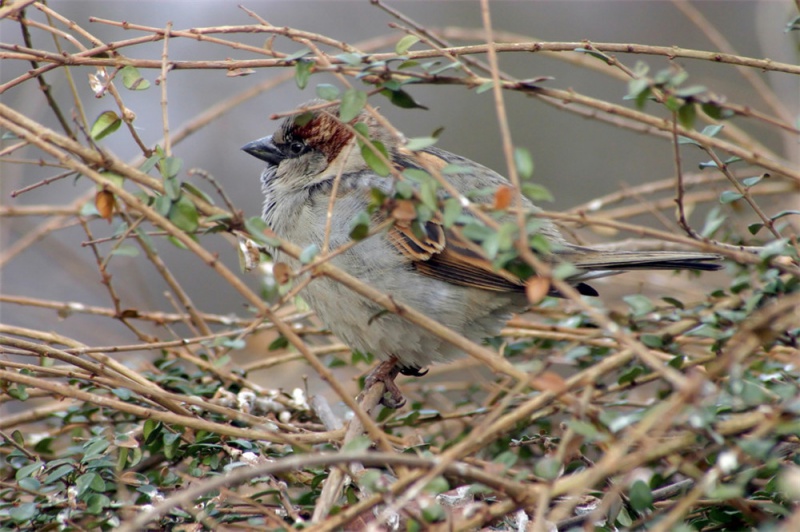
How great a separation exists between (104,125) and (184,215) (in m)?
0.46

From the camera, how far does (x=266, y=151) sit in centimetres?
329

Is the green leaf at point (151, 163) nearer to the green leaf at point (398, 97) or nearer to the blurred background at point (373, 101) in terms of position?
the green leaf at point (398, 97)

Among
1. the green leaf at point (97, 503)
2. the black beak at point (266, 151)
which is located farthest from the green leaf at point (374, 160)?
the black beak at point (266, 151)

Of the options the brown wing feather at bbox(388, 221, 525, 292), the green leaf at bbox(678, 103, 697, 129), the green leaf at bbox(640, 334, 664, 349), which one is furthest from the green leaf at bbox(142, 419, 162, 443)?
the green leaf at bbox(678, 103, 697, 129)

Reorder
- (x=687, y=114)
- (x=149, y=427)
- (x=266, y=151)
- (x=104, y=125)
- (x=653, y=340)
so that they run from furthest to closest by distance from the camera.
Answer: (x=266, y=151) → (x=653, y=340) → (x=149, y=427) → (x=104, y=125) → (x=687, y=114)

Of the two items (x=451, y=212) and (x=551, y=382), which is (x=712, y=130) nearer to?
(x=451, y=212)

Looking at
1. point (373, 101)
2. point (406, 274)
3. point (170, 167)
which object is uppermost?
point (170, 167)

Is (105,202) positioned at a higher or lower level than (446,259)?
higher

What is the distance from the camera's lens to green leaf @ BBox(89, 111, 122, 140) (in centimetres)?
200

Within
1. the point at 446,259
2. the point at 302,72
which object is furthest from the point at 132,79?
the point at 446,259

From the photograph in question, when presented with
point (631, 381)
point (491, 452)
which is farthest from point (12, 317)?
point (631, 381)

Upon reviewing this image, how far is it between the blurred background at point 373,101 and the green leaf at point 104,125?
3.25 metres

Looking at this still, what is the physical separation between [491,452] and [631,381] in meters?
0.48

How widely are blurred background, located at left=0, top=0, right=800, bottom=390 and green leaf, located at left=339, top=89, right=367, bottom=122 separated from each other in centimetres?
357
